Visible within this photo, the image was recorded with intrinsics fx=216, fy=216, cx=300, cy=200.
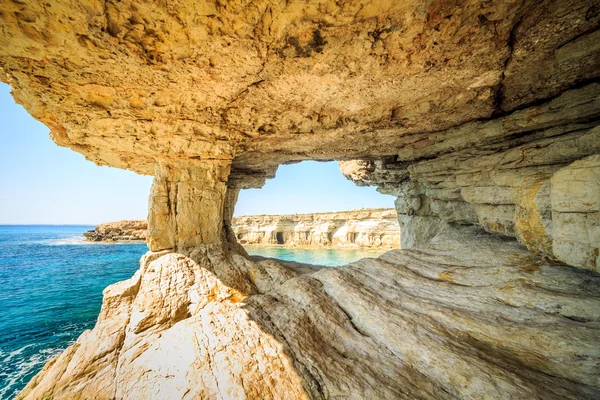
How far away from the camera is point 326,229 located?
112 ft

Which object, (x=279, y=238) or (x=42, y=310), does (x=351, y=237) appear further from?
(x=42, y=310)

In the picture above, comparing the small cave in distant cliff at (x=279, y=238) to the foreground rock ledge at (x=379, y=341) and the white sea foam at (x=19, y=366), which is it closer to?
the white sea foam at (x=19, y=366)

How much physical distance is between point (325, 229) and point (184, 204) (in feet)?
92.0

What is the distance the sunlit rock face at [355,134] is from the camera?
2590mm

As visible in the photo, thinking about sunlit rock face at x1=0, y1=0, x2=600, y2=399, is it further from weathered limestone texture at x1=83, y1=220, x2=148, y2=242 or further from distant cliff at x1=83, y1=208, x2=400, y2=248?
weathered limestone texture at x1=83, y1=220, x2=148, y2=242

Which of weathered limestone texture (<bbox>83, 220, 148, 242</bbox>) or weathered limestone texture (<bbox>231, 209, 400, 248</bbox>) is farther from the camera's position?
weathered limestone texture (<bbox>83, 220, 148, 242</bbox>)

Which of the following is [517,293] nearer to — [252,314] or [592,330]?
[592,330]

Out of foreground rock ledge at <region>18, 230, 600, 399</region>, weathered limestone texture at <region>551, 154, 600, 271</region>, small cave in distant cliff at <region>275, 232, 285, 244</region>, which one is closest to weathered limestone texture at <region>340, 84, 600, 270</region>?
weathered limestone texture at <region>551, 154, 600, 271</region>

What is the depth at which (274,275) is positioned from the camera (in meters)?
7.45

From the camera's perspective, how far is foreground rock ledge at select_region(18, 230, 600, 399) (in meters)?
2.31

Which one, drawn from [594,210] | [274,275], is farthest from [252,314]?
[594,210]

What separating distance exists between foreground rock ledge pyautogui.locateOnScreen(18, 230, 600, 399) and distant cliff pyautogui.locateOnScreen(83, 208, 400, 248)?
26.3 m

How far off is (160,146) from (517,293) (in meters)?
9.35

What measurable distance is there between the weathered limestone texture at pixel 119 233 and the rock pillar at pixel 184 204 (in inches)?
1909
